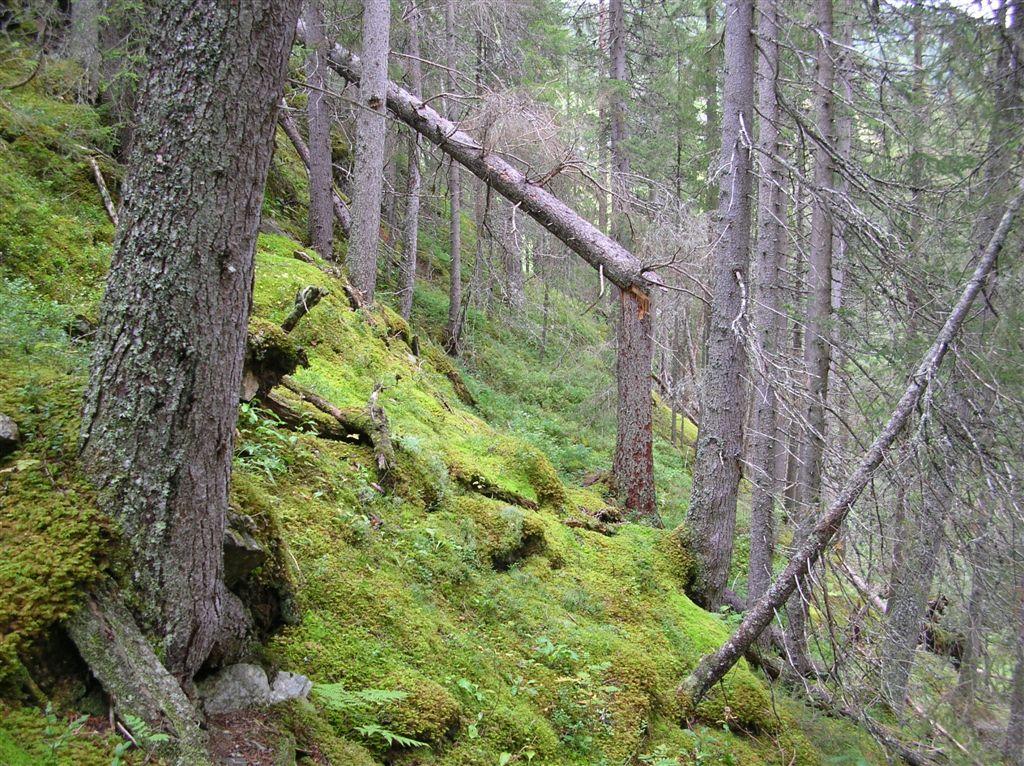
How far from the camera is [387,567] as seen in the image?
4.52m

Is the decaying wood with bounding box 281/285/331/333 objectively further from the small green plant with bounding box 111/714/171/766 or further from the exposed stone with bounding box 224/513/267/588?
the small green plant with bounding box 111/714/171/766

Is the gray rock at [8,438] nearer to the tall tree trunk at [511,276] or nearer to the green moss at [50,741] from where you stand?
the green moss at [50,741]

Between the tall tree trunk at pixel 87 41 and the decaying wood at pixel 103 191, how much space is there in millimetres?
785

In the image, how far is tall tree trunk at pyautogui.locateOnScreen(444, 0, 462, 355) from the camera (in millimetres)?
13258

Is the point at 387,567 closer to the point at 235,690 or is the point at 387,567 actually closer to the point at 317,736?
the point at 317,736

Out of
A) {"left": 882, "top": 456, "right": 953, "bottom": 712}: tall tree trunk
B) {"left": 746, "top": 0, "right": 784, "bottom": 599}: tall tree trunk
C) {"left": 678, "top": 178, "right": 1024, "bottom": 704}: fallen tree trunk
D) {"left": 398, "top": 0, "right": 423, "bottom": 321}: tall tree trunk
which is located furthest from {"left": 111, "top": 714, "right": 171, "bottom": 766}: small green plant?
{"left": 398, "top": 0, "right": 423, "bottom": 321}: tall tree trunk

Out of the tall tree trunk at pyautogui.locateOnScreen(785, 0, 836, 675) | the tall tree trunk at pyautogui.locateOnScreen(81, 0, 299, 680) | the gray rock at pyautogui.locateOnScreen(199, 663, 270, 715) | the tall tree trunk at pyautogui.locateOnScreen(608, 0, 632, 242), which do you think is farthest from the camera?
the tall tree trunk at pyautogui.locateOnScreen(608, 0, 632, 242)

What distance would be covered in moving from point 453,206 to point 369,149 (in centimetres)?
490

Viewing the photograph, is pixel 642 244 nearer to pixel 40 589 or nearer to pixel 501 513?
pixel 501 513

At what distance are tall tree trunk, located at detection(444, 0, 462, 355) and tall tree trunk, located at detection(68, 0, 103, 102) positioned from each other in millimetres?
7062

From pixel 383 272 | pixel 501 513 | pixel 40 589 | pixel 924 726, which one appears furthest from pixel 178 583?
pixel 383 272

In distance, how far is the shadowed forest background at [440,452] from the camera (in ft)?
7.85

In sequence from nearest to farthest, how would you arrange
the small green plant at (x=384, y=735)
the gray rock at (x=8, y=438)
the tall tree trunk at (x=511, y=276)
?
the gray rock at (x=8, y=438) → the small green plant at (x=384, y=735) → the tall tree trunk at (x=511, y=276)

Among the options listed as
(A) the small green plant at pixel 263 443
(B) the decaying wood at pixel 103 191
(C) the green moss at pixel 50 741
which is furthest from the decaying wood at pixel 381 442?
(B) the decaying wood at pixel 103 191
